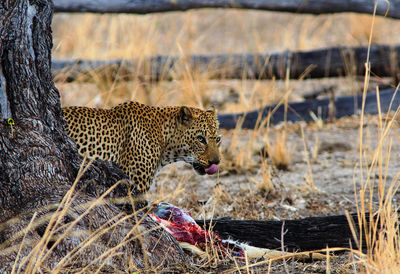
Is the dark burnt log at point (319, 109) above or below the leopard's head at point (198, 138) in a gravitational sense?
below

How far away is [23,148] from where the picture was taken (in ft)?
11.6

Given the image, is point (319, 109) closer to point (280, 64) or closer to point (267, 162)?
point (280, 64)

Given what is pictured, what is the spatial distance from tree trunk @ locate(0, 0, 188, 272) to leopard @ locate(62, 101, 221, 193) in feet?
3.55

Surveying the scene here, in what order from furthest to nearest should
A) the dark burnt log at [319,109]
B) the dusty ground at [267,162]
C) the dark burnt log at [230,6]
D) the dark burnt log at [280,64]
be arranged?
the dark burnt log at [280,64] → the dark burnt log at [319,109] → the dark burnt log at [230,6] → the dusty ground at [267,162]

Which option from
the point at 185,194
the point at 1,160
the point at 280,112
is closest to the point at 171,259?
the point at 1,160

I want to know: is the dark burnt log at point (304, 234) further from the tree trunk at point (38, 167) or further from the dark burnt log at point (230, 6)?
the dark burnt log at point (230, 6)

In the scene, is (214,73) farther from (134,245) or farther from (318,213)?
(134,245)

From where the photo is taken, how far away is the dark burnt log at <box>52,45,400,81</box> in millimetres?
8430

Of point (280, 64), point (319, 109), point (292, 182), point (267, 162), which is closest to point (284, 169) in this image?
point (267, 162)

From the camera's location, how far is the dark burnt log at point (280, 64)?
8430mm

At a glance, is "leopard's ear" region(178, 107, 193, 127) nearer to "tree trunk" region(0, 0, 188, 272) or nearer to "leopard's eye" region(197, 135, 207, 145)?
"leopard's eye" region(197, 135, 207, 145)

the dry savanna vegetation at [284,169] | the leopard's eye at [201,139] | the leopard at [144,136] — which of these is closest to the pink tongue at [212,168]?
the leopard at [144,136]

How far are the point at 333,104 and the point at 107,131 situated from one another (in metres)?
4.22

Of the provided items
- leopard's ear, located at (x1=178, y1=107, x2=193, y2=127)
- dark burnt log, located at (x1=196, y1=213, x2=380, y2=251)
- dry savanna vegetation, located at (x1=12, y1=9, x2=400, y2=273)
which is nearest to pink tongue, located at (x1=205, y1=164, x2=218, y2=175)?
dry savanna vegetation, located at (x1=12, y1=9, x2=400, y2=273)
